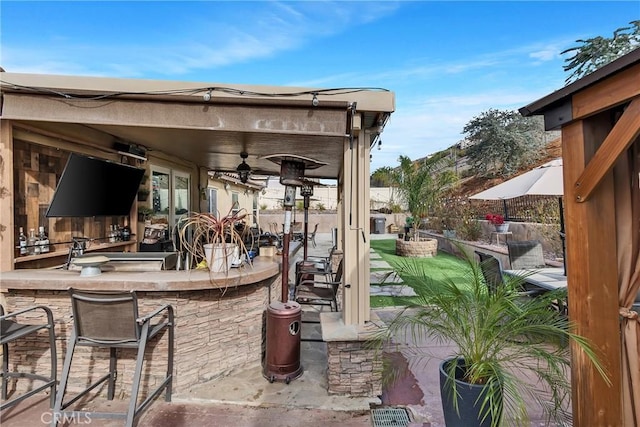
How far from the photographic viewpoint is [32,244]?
11.5 ft

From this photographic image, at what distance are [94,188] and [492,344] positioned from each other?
434 centimetres

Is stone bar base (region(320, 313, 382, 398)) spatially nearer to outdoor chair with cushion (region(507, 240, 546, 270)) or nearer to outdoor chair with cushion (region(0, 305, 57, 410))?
outdoor chair with cushion (region(0, 305, 57, 410))

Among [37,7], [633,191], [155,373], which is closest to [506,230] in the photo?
[633,191]

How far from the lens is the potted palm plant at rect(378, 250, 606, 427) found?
194 centimetres

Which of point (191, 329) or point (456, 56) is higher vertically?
point (456, 56)

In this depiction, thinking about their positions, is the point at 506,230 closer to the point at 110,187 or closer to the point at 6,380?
the point at 110,187

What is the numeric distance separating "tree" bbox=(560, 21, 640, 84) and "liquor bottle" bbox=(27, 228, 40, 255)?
15669 mm

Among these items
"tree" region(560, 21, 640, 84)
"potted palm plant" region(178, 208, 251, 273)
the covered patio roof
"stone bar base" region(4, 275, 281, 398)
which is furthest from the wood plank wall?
"tree" region(560, 21, 640, 84)

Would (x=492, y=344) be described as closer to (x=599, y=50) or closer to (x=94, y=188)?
(x=94, y=188)

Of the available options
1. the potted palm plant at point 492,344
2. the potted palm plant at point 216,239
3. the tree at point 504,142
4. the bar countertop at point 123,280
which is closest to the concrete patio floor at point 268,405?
the potted palm plant at point 492,344

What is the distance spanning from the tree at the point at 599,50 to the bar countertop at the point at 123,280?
47.8ft

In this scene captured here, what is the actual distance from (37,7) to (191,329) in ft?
18.6

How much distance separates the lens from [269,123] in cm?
311

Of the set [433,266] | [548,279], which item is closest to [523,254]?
[548,279]
